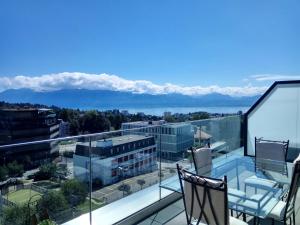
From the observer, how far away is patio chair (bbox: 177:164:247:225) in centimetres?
212

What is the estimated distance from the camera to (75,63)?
273 ft

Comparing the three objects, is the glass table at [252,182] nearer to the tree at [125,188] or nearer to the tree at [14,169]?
the tree at [125,188]

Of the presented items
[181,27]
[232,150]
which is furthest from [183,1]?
[232,150]

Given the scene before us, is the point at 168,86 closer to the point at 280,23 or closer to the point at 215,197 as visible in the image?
the point at 280,23

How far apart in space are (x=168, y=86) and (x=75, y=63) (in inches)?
1157

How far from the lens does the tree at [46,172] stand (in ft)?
7.76

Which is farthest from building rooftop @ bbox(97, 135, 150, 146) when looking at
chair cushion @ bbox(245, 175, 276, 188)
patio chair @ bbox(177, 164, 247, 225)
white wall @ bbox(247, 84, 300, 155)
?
white wall @ bbox(247, 84, 300, 155)

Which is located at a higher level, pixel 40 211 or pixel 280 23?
pixel 280 23

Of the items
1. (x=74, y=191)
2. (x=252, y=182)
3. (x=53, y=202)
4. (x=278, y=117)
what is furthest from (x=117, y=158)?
(x=278, y=117)

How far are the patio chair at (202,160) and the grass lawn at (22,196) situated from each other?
6.20 feet

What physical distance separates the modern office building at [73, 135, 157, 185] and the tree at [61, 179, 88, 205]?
0.24 ft

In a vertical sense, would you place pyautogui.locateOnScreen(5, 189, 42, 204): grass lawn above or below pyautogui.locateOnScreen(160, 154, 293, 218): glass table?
above

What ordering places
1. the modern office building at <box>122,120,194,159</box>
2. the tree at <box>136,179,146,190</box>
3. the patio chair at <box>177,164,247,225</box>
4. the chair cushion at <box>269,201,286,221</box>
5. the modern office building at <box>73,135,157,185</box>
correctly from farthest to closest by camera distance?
1. the modern office building at <box>122,120,194,159</box>
2. the tree at <box>136,179,146,190</box>
3. the modern office building at <box>73,135,157,185</box>
4. the chair cushion at <box>269,201,286,221</box>
5. the patio chair at <box>177,164,247,225</box>

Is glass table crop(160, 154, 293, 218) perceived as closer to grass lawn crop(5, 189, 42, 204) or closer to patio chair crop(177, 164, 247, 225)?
patio chair crop(177, 164, 247, 225)
